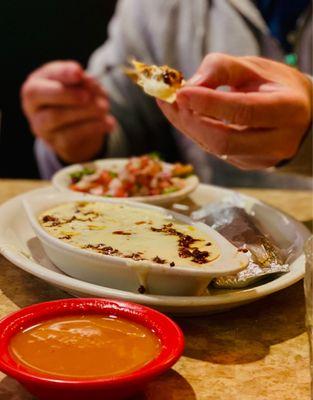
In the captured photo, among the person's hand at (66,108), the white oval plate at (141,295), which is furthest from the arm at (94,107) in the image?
the white oval plate at (141,295)

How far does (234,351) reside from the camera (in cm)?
113

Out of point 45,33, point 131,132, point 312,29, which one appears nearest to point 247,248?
point 312,29

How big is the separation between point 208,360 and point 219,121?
598 mm

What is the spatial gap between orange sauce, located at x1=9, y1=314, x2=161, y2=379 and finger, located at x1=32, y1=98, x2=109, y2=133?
1632 mm

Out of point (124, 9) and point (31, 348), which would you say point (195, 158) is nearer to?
point (124, 9)

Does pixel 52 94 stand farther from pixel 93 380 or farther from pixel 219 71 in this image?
pixel 93 380

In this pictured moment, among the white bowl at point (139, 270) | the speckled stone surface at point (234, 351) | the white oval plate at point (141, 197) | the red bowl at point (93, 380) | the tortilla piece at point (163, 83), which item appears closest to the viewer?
the red bowl at point (93, 380)

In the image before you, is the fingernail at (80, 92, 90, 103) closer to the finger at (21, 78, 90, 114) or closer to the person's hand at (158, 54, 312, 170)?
the finger at (21, 78, 90, 114)

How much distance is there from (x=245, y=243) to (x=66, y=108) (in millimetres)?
1388

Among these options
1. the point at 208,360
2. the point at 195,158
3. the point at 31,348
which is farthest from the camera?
the point at 195,158

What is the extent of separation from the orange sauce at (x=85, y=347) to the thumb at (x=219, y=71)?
0.64 metres

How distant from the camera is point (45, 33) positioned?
13.5ft

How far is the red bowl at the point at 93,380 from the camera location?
34.3 inches

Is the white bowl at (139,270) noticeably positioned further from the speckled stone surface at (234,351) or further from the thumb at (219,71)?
the thumb at (219,71)
